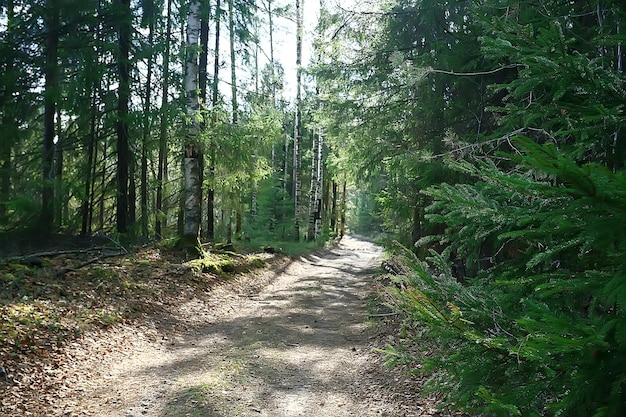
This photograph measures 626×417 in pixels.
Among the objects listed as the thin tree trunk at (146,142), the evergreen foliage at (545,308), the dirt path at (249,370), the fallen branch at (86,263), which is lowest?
the dirt path at (249,370)

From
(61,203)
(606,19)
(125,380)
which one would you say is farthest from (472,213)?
(61,203)

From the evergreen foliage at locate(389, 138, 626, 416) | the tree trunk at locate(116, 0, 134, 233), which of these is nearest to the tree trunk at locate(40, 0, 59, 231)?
the tree trunk at locate(116, 0, 134, 233)

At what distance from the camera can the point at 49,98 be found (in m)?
11.8

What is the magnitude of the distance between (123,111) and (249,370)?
379 inches

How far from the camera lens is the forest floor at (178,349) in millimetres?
5316

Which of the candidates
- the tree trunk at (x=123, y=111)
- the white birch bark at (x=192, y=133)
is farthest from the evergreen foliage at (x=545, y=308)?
the tree trunk at (x=123, y=111)

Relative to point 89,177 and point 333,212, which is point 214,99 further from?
point 333,212

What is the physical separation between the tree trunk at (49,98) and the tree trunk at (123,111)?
1627mm

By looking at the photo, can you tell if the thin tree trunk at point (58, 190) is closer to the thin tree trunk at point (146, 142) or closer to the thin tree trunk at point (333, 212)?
the thin tree trunk at point (146, 142)

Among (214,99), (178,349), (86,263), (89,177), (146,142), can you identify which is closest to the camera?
(178,349)

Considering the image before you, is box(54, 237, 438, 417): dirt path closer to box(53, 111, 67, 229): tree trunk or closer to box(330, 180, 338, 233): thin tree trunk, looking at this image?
box(53, 111, 67, 229): tree trunk

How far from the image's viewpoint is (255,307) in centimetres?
1098

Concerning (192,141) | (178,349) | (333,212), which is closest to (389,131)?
(192,141)

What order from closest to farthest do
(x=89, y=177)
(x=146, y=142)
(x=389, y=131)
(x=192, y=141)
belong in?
(x=389, y=131) → (x=192, y=141) → (x=89, y=177) → (x=146, y=142)
